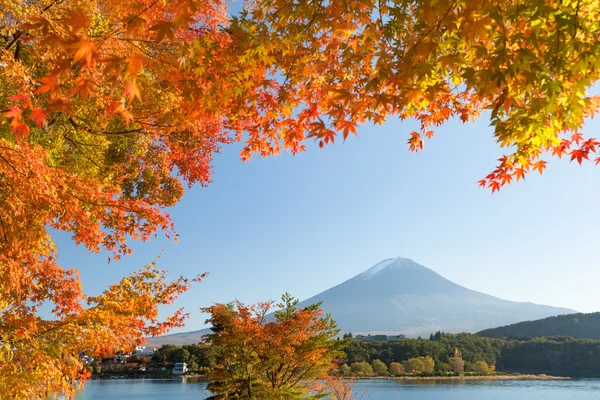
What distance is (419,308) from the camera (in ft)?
592

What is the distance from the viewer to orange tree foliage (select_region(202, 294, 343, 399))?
12.1 metres

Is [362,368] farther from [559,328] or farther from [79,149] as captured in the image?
[79,149]

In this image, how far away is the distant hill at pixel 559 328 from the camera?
70.6 m

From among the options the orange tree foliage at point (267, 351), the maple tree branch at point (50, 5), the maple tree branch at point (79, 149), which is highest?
the maple tree branch at point (50, 5)

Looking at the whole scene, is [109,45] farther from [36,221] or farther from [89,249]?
[89,249]

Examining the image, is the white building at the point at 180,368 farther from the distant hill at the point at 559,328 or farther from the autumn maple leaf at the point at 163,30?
the autumn maple leaf at the point at 163,30

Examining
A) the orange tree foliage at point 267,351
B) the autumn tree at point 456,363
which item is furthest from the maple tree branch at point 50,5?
the autumn tree at point 456,363

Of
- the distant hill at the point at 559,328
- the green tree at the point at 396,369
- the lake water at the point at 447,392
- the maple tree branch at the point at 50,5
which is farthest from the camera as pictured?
the distant hill at the point at 559,328

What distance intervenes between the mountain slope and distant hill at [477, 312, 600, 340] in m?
85.3

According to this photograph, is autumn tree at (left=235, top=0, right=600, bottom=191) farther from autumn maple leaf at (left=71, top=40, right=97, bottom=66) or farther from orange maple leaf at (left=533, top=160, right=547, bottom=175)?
autumn maple leaf at (left=71, top=40, right=97, bottom=66)

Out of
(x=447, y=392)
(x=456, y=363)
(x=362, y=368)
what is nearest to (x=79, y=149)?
(x=447, y=392)

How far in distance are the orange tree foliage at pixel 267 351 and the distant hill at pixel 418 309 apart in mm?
143583

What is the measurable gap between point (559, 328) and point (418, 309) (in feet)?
361

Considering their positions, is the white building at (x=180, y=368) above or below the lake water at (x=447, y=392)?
above
